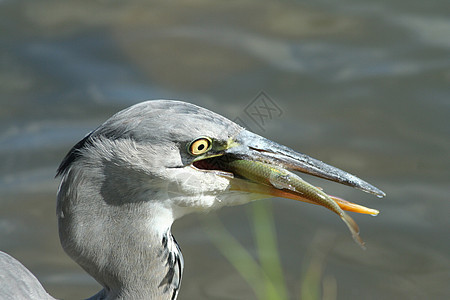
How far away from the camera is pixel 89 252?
3.00 m

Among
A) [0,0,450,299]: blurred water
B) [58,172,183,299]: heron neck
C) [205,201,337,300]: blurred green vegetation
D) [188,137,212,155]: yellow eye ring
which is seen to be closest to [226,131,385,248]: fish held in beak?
[188,137,212,155]: yellow eye ring

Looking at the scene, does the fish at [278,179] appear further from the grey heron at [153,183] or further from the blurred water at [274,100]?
the blurred water at [274,100]

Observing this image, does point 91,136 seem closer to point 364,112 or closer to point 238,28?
point 364,112

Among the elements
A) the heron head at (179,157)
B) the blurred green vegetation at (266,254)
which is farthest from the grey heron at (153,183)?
the blurred green vegetation at (266,254)

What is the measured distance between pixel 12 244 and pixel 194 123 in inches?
99.3

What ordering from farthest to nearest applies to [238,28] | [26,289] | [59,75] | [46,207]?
[238,28]
[59,75]
[46,207]
[26,289]

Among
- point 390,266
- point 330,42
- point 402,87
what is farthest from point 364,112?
point 390,266

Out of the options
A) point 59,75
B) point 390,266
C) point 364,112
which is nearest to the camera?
point 390,266

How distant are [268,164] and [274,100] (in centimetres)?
275

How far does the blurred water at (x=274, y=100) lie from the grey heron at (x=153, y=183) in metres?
1.50

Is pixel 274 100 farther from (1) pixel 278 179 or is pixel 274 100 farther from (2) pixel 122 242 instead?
(2) pixel 122 242

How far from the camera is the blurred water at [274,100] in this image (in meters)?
4.66

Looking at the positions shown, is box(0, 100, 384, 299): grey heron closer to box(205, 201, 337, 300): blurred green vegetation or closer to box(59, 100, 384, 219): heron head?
box(59, 100, 384, 219): heron head

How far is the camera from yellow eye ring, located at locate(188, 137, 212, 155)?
2855 millimetres
